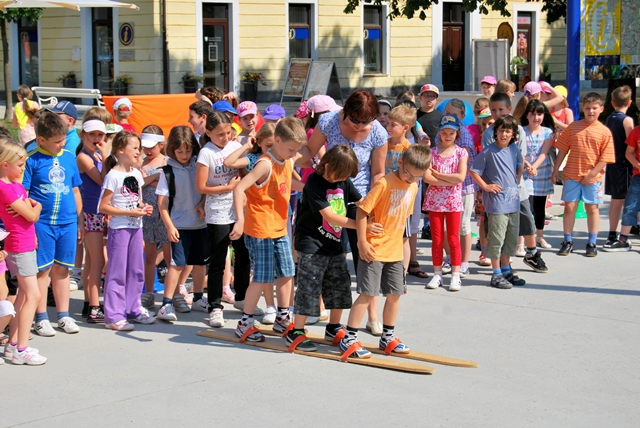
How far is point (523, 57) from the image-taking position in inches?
1337

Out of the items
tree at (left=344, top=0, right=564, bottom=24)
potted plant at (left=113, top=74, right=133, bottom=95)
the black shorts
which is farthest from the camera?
potted plant at (left=113, top=74, right=133, bottom=95)

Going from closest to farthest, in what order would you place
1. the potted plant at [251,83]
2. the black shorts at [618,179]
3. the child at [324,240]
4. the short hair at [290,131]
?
the child at [324,240]
the short hair at [290,131]
the black shorts at [618,179]
the potted plant at [251,83]

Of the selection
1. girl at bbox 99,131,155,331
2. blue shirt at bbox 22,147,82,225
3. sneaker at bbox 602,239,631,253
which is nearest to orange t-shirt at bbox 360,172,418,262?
girl at bbox 99,131,155,331

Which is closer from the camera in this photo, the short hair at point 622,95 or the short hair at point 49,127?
the short hair at point 49,127

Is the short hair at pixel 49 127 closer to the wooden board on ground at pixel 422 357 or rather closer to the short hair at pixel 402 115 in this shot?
the wooden board on ground at pixel 422 357

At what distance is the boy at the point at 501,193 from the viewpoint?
26.2 ft

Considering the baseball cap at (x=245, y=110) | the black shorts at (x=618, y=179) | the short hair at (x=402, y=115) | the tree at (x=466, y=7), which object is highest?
the tree at (x=466, y=7)

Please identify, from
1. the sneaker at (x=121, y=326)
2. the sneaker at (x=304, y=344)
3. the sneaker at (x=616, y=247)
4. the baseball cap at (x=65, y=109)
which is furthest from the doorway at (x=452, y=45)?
the sneaker at (x=304, y=344)

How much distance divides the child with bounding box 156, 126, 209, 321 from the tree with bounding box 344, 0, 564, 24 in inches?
779

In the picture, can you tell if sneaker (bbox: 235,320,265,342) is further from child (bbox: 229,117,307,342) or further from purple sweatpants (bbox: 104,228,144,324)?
purple sweatpants (bbox: 104,228,144,324)

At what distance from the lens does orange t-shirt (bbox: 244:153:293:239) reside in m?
6.23

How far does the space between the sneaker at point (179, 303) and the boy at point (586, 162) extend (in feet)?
14.3

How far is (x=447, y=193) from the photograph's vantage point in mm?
7957

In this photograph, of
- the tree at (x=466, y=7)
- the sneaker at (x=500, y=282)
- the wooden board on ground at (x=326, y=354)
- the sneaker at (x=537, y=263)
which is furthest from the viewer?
the tree at (x=466, y=7)
